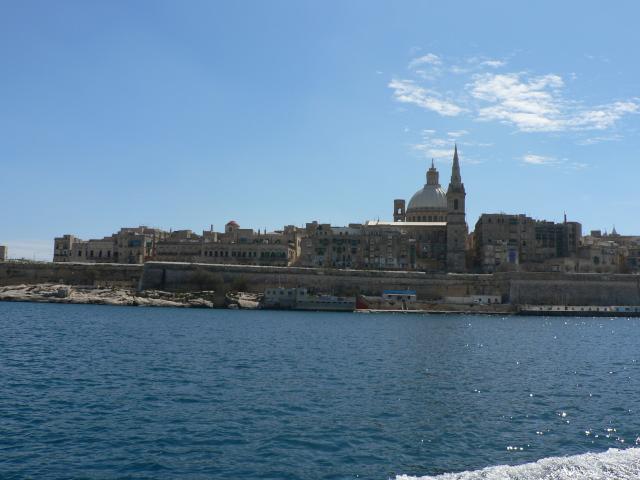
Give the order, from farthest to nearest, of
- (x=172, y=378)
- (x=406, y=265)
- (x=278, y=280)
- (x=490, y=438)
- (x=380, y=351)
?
(x=406, y=265), (x=278, y=280), (x=380, y=351), (x=172, y=378), (x=490, y=438)

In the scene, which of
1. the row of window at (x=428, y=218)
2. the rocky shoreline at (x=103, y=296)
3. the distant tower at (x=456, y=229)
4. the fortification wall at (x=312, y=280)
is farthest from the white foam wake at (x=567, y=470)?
the row of window at (x=428, y=218)

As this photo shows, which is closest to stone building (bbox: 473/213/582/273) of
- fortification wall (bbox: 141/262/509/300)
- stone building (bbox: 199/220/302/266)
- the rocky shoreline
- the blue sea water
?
fortification wall (bbox: 141/262/509/300)

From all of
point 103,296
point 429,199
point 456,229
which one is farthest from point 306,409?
point 429,199

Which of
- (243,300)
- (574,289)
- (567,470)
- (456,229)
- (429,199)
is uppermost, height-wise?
(429,199)

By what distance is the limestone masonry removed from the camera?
3404 inches

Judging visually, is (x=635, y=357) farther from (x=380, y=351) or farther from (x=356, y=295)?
(x=356, y=295)

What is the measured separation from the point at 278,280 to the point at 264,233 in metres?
18.2

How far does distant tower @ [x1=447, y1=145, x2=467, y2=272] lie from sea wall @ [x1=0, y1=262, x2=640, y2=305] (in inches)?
407

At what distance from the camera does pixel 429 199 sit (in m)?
106

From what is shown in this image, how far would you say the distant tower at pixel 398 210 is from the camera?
368 ft

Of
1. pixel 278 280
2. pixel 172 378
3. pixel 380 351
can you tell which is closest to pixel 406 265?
pixel 278 280

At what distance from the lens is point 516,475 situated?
12773mm

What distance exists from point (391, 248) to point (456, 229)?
29.0ft

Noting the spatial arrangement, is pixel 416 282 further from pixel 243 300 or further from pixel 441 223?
pixel 441 223
